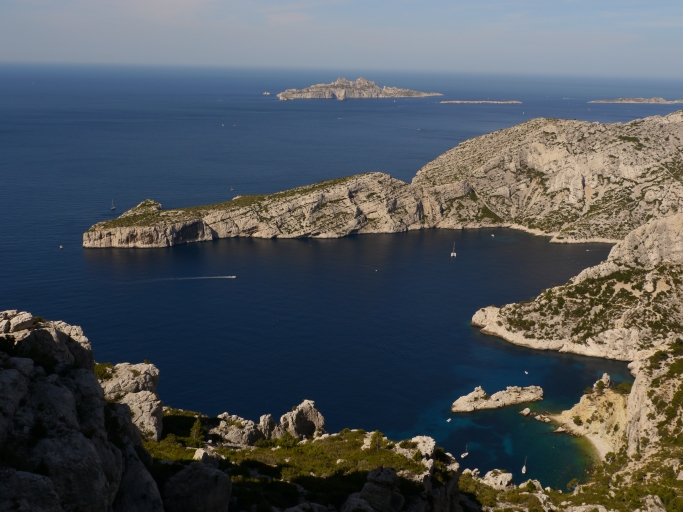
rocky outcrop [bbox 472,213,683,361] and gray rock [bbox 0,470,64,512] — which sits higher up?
gray rock [bbox 0,470,64,512]

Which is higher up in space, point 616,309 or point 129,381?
point 129,381

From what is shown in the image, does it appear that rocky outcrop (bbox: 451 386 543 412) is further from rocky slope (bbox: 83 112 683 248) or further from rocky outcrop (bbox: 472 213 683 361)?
rocky slope (bbox: 83 112 683 248)

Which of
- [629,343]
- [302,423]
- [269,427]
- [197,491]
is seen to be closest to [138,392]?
[269,427]

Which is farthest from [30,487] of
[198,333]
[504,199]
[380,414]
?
[504,199]

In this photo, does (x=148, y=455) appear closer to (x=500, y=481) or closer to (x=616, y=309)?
(x=500, y=481)

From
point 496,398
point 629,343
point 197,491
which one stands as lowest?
point 496,398

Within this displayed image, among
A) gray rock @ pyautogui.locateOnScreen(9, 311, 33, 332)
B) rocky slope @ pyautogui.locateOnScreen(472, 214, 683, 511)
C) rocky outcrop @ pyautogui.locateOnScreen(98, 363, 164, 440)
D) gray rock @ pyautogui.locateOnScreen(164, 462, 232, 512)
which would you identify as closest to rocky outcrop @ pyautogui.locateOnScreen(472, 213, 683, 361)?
rocky slope @ pyautogui.locateOnScreen(472, 214, 683, 511)

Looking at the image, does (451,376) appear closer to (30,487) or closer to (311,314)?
(311,314)
